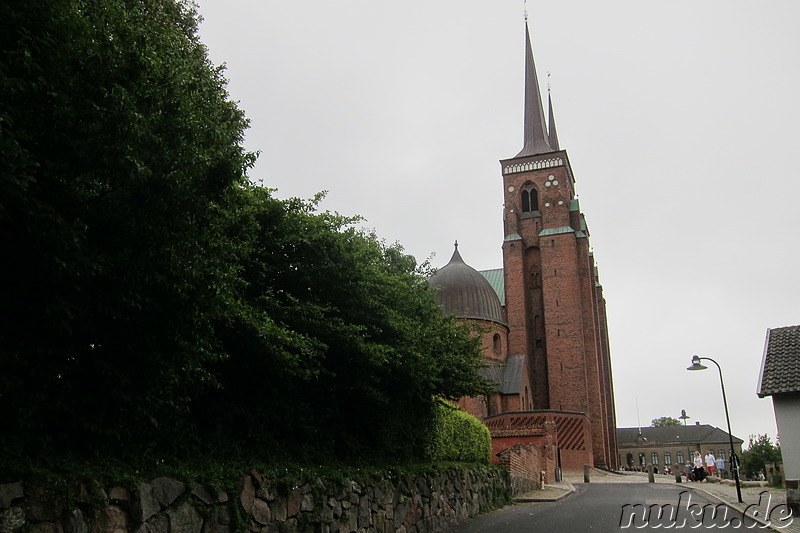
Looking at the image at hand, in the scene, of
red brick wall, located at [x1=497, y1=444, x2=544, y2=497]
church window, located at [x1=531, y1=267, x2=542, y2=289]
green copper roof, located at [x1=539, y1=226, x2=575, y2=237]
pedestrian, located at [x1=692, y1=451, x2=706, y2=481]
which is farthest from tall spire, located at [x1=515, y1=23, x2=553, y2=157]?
red brick wall, located at [x1=497, y1=444, x2=544, y2=497]

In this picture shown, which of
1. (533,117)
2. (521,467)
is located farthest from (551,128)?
(521,467)

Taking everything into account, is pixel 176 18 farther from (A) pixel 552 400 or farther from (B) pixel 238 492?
(A) pixel 552 400

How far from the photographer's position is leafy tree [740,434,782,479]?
61031 millimetres

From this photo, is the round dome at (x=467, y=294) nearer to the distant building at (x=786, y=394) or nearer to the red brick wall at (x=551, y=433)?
the red brick wall at (x=551, y=433)

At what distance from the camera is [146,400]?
7.67 m

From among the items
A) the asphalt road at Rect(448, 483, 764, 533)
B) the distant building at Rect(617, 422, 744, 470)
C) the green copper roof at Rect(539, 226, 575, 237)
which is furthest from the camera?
the distant building at Rect(617, 422, 744, 470)

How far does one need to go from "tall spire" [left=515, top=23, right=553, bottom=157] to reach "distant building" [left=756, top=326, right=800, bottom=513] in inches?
1690

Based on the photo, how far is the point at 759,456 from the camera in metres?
62.5

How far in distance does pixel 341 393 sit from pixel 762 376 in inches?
469

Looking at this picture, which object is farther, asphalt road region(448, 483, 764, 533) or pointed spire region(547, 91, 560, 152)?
pointed spire region(547, 91, 560, 152)

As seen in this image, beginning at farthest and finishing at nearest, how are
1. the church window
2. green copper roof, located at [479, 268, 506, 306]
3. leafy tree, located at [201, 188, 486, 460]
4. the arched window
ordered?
1. green copper roof, located at [479, 268, 506, 306]
2. the arched window
3. the church window
4. leafy tree, located at [201, 188, 486, 460]

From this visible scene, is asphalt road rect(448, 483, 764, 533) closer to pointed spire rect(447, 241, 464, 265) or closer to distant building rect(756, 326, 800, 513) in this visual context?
distant building rect(756, 326, 800, 513)

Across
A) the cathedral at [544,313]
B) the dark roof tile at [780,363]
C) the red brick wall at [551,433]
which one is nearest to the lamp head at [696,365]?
the dark roof tile at [780,363]

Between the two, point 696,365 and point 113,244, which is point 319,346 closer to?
point 113,244
